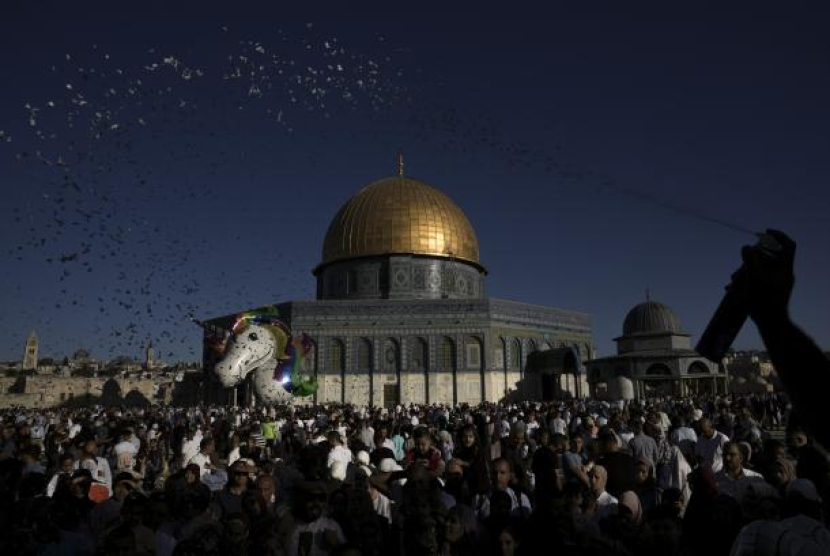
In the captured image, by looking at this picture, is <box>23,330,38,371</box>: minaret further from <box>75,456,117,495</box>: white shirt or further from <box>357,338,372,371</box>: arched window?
<box>75,456,117,495</box>: white shirt

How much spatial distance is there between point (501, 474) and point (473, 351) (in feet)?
107

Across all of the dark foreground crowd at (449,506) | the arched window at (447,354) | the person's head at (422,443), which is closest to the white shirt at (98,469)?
the dark foreground crowd at (449,506)

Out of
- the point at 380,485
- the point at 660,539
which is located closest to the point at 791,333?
the point at 660,539

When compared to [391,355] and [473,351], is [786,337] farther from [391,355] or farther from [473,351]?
[473,351]

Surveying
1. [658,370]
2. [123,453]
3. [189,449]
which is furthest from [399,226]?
[123,453]

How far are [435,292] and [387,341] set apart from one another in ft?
16.7

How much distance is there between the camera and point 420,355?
123ft

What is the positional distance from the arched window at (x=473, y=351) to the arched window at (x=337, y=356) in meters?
7.16

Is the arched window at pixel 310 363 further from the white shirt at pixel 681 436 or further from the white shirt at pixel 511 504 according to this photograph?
the white shirt at pixel 511 504

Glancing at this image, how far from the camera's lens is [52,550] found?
4.38m

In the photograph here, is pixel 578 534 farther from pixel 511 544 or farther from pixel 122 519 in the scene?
pixel 122 519

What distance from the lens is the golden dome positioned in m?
41.1

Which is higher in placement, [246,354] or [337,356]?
[337,356]

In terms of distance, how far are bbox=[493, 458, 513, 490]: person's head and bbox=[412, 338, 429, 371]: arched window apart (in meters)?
31.9
